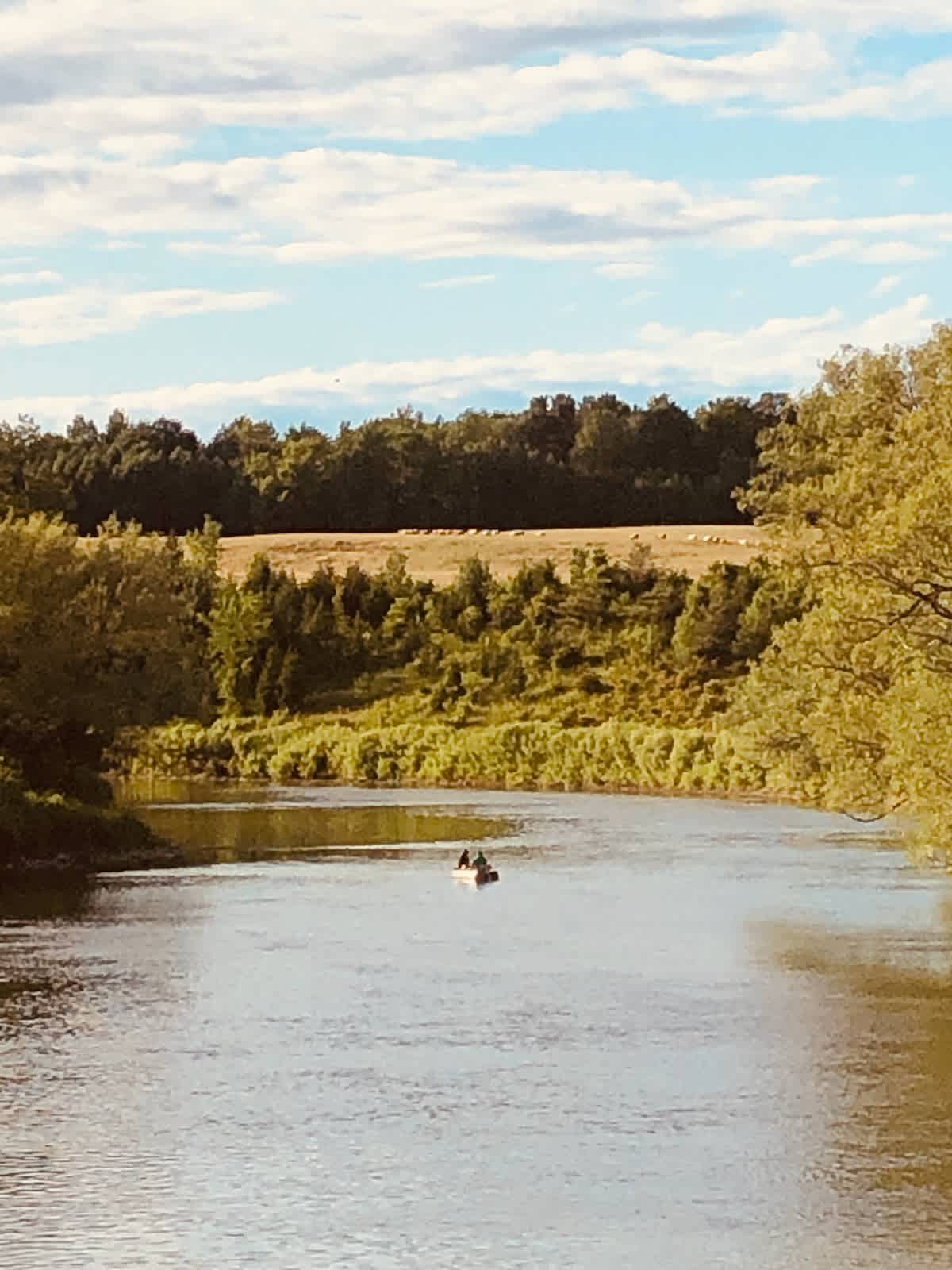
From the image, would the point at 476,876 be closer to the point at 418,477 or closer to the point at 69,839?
the point at 69,839

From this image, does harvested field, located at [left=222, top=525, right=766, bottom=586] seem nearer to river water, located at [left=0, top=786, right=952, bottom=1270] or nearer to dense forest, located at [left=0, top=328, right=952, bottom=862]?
dense forest, located at [left=0, top=328, right=952, bottom=862]

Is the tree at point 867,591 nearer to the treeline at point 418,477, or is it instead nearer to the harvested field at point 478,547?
the harvested field at point 478,547

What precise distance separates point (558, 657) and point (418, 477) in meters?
42.7

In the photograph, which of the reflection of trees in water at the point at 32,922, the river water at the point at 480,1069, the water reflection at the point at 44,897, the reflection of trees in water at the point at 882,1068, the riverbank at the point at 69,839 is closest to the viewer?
the river water at the point at 480,1069

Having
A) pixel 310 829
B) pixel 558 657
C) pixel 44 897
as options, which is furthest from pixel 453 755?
pixel 44 897

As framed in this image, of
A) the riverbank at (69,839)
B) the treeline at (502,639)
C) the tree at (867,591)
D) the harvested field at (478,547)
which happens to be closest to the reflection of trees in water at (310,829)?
the riverbank at (69,839)

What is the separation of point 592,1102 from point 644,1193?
16.9 ft

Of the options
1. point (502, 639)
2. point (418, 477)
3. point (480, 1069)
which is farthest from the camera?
point (418, 477)

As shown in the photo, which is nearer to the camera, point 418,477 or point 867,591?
point 867,591

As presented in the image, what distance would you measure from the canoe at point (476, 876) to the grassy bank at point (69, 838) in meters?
9.80

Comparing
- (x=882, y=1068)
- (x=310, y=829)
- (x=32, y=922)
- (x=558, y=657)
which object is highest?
(x=558, y=657)

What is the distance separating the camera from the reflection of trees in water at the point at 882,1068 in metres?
28.5

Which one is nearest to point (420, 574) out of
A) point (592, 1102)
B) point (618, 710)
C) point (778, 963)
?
point (618, 710)

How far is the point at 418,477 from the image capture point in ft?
505
